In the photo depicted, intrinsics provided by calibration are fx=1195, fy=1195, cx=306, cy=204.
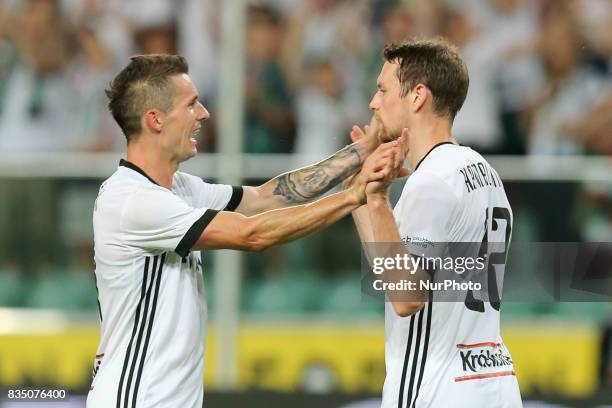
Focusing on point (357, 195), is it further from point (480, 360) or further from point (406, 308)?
point (480, 360)

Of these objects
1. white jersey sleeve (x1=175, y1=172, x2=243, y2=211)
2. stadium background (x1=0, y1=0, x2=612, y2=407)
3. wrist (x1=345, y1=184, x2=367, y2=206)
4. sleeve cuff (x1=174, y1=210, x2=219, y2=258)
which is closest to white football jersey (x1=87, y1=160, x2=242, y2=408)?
sleeve cuff (x1=174, y1=210, x2=219, y2=258)

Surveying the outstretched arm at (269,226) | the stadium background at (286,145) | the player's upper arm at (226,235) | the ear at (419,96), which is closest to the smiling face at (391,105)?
the ear at (419,96)

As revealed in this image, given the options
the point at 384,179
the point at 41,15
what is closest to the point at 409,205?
the point at 384,179

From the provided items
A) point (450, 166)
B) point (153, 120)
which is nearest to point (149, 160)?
point (153, 120)

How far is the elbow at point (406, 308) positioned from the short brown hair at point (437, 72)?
31.3 inches

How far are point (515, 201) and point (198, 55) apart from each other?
2508mm

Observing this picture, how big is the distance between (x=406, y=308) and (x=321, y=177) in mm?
1367

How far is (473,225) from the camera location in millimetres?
4426

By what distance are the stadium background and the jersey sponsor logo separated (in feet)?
11.1

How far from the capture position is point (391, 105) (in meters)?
4.67

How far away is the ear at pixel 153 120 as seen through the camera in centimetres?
489

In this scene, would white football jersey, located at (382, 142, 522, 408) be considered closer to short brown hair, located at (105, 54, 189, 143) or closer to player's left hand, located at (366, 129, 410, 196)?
player's left hand, located at (366, 129, 410, 196)

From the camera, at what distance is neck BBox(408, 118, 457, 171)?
15.1 feet

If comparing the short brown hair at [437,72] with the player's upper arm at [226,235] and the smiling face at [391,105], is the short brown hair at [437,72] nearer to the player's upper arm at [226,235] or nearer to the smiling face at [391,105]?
the smiling face at [391,105]
